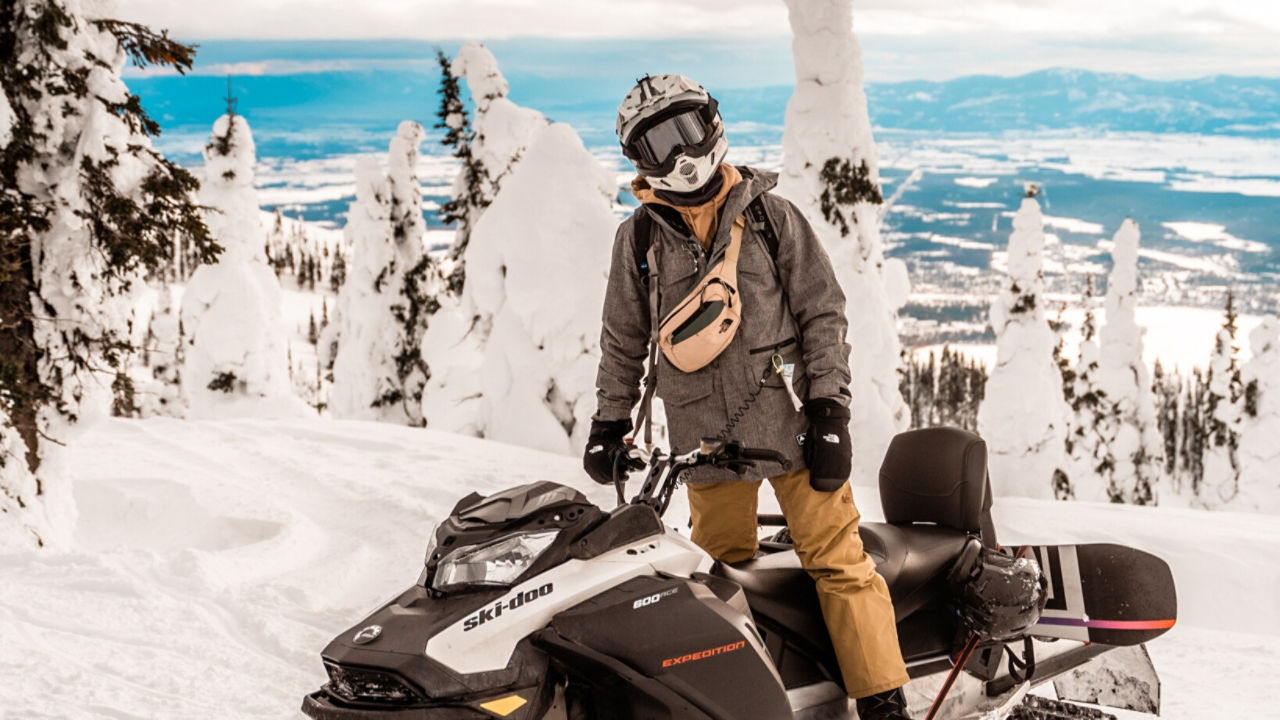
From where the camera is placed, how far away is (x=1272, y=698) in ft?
15.4

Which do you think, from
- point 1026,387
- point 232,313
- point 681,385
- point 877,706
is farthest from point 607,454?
point 232,313

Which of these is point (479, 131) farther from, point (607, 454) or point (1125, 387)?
point (1125, 387)

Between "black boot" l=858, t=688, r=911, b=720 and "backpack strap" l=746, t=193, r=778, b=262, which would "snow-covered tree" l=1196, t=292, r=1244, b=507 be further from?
"backpack strap" l=746, t=193, r=778, b=262

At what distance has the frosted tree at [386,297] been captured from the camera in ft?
81.4

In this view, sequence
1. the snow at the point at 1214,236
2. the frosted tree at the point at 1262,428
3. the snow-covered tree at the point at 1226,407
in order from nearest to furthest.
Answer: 1. the frosted tree at the point at 1262,428
2. the snow-covered tree at the point at 1226,407
3. the snow at the point at 1214,236

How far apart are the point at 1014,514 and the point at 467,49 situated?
16586 millimetres

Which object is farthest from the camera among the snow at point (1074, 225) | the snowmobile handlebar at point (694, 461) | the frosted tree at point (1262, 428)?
the snow at point (1074, 225)

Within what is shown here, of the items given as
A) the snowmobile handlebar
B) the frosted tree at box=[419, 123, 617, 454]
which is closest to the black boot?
the snowmobile handlebar

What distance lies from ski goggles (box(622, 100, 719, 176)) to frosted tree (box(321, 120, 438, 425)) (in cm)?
2265

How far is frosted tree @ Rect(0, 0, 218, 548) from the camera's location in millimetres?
6723

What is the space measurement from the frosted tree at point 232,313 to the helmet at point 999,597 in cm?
2216

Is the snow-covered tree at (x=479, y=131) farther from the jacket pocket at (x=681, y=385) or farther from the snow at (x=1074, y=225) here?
the snow at (x=1074, y=225)

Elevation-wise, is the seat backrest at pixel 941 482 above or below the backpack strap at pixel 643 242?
below

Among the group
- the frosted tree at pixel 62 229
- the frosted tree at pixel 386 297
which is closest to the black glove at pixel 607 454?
the frosted tree at pixel 62 229
